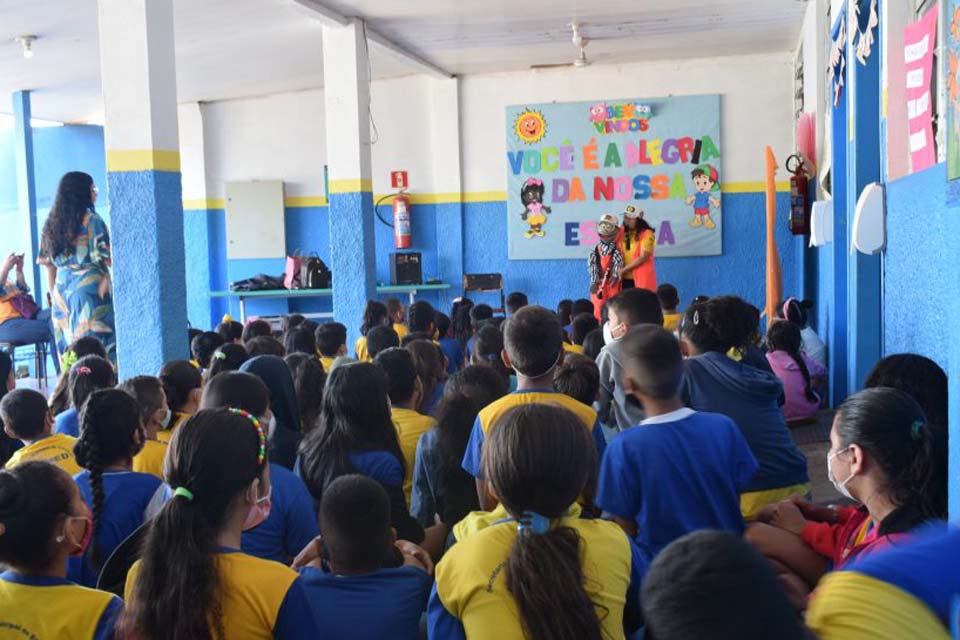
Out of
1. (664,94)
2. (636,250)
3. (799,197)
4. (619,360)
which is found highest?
(664,94)

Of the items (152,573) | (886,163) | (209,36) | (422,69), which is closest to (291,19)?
(209,36)

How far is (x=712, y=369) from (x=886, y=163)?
6.76 ft

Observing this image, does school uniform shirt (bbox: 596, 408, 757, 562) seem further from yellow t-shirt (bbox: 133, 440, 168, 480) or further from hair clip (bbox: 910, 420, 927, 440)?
yellow t-shirt (bbox: 133, 440, 168, 480)

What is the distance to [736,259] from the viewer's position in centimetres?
1005

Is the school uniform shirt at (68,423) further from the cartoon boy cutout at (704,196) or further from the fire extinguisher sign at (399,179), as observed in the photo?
the cartoon boy cutout at (704,196)

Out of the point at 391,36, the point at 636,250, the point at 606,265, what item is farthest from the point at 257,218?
the point at 636,250

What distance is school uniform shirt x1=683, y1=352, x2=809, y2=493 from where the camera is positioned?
2822mm

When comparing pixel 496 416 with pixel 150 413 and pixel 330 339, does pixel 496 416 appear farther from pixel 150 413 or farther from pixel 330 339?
pixel 330 339

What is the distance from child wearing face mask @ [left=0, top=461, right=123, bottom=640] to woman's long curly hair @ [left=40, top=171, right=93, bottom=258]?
12.9ft

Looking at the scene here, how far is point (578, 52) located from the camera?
31.1ft

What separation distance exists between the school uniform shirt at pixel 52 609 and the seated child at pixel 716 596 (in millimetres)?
1082

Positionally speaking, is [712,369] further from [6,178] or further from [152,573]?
[6,178]

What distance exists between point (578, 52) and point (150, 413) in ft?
24.8

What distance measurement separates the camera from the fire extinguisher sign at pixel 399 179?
1072 centimetres
